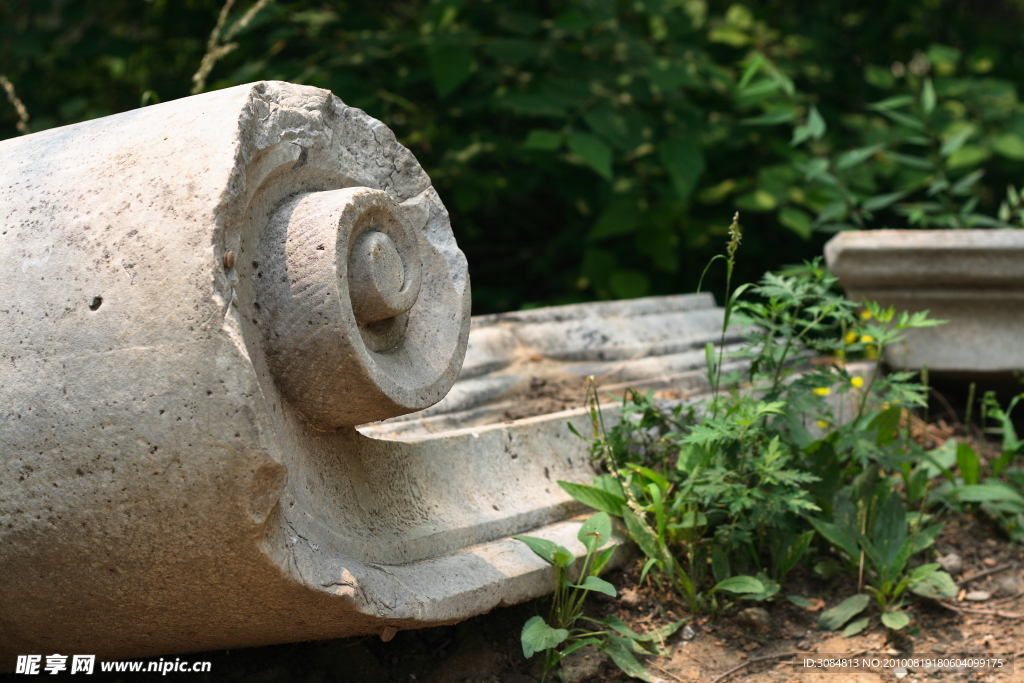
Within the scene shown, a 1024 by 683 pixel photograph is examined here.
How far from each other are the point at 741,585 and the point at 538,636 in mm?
494

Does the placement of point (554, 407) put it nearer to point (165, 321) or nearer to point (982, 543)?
point (982, 543)

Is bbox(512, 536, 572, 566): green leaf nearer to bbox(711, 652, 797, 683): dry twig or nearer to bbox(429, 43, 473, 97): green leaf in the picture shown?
bbox(711, 652, 797, 683): dry twig

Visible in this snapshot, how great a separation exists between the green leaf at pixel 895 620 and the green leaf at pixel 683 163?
1.84 meters

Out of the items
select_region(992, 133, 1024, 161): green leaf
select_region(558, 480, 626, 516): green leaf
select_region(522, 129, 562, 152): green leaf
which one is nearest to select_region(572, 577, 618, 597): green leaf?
select_region(558, 480, 626, 516): green leaf

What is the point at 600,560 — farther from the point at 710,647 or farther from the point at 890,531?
the point at 890,531

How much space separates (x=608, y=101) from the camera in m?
3.43

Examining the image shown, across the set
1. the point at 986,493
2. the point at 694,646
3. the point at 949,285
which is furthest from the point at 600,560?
the point at 949,285

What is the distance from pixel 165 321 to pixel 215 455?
189 millimetres

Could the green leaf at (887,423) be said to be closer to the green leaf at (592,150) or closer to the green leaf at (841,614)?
the green leaf at (841,614)

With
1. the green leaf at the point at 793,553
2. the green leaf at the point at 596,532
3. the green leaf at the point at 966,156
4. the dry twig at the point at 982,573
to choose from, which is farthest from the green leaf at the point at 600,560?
the green leaf at the point at 966,156

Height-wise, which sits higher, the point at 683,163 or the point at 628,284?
the point at 683,163

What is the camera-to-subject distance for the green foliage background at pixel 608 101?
342cm

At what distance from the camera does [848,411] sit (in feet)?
8.38

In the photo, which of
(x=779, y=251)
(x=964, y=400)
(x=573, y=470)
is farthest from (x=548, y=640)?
(x=779, y=251)
